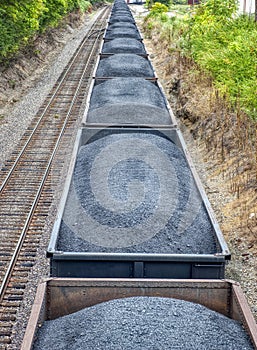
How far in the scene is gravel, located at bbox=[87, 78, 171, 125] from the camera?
10.6 metres

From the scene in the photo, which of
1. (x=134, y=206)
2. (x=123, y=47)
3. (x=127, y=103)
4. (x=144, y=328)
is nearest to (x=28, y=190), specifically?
(x=127, y=103)

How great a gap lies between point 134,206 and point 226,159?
620 cm

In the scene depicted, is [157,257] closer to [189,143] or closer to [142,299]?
[142,299]

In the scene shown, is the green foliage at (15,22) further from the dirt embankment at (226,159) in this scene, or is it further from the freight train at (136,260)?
the freight train at (136,260)

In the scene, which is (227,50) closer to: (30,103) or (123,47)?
(123,47)

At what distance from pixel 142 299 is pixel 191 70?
14.4 m

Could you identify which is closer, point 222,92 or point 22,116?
point 222,92

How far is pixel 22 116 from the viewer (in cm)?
1709

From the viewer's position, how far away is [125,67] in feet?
50.2

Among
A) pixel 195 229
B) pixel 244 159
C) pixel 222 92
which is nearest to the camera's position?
pixel 195 229

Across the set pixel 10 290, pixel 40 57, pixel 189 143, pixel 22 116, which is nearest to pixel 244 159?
pixel 189 143

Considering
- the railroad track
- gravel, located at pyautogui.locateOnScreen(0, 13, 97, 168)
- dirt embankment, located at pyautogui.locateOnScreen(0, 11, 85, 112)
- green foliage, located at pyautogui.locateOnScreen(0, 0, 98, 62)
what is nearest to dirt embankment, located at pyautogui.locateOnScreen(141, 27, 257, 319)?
the railroad track

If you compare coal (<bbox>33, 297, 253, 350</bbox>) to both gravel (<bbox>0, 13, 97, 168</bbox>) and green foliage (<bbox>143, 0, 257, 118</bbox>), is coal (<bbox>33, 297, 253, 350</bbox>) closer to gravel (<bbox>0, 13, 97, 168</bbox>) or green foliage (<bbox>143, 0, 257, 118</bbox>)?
green foliage (<bbox>143, 0, 257, 118</bbox>)

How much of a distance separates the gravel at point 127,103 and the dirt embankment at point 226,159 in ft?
6.16
